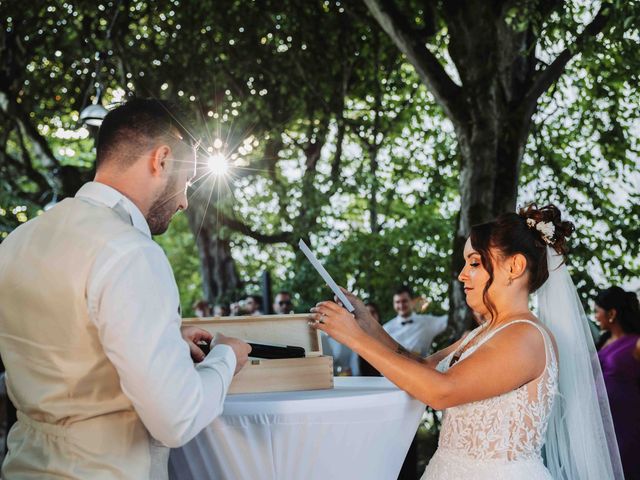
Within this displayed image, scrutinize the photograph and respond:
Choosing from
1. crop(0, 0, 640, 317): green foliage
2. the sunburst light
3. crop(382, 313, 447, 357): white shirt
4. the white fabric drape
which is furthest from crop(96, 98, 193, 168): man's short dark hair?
crop(0, 0, 640, 317): green foliage

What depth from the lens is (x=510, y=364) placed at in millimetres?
2994

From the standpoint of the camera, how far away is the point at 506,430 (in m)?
3.11

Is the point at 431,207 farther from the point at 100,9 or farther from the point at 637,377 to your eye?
the point at 637,377

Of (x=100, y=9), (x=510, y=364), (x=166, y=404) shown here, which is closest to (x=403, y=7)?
(x=100, y=9)

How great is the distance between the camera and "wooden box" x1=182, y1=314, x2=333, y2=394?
2998 mm

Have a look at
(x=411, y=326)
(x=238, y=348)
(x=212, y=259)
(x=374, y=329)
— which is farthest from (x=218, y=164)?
(x=238, y=348)

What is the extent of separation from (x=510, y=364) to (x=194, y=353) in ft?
3.66

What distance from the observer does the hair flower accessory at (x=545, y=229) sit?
3.29 m

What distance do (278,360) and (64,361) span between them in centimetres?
95

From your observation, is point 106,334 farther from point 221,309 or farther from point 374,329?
point 221,309

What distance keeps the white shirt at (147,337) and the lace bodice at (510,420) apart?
1.27 m

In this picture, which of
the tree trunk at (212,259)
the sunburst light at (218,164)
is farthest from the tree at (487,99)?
the tree trunk at (212,259)

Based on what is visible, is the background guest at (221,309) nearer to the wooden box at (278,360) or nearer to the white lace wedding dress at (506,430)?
the wooden box at (278,360)

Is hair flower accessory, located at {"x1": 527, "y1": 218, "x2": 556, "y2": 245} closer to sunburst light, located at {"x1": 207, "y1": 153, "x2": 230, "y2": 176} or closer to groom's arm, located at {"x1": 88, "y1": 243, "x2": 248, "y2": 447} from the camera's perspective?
groom's arm, located at {"x1": 88, "y1": 243, "x2": 248, "y2": 447}
